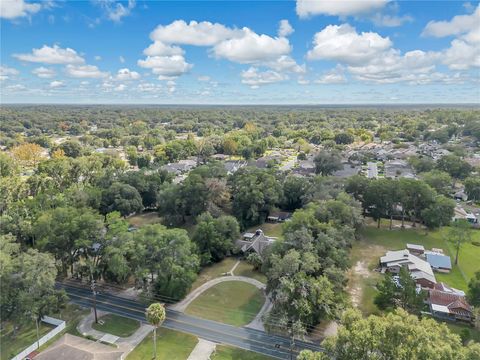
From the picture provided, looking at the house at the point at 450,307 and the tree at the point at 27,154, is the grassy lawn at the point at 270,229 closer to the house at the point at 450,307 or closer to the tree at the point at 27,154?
the house at the point at 450,307

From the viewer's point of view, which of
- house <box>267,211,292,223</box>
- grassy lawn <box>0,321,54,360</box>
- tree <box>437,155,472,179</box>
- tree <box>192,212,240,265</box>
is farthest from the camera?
tree <box>437,155,472,179</box>

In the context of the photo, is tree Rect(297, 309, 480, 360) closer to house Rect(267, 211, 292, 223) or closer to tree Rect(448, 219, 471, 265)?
tree Rect(448, 219, 471, 265)

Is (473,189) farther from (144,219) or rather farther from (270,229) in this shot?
(144,219)

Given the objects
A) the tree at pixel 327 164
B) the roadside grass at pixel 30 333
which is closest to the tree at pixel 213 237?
the roadside grass at pixel 30 333

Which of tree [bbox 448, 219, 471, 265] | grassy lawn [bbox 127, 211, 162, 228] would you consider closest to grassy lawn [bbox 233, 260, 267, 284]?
grassy lawn [bbox 127, 211, 162, 228]

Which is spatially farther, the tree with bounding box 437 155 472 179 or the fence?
the tree with bounding box 437 155 472 179

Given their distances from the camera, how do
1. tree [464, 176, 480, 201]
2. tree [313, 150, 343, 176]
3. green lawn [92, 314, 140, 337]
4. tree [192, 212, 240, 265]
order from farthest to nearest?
tree [313, 150, 343, 176] < tree [464, 176, 480, 201] < tree [192, 212, 240, 265] < green lawn [92, 314, 140, 337]

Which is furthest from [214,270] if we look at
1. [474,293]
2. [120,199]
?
[474,293]
